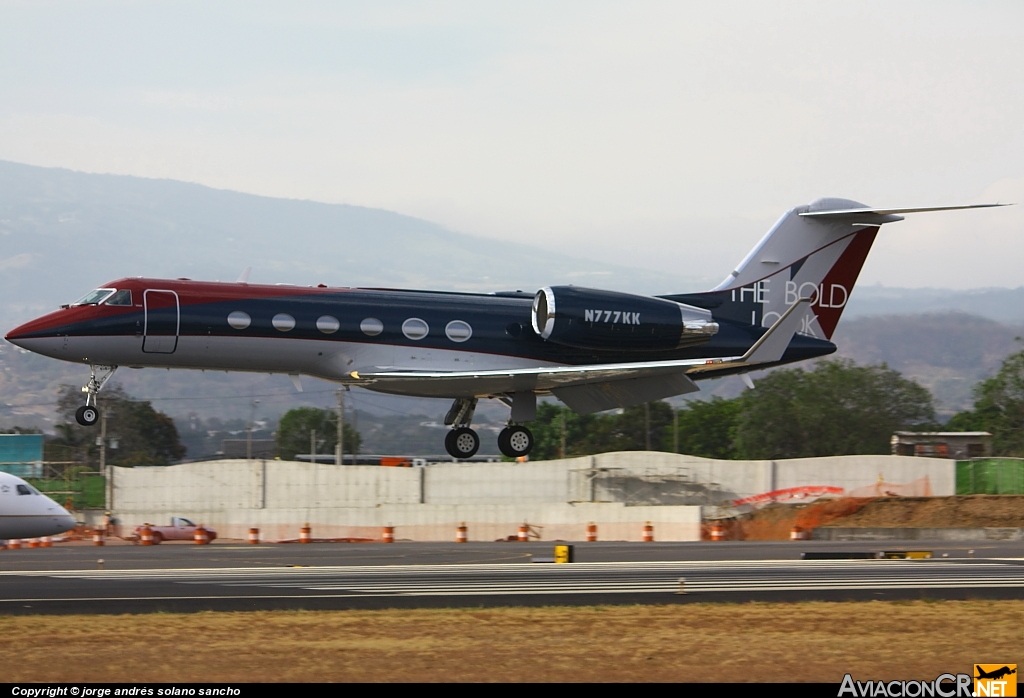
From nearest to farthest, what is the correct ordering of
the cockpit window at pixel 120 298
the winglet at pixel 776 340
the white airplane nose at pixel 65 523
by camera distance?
the winglet at pixel 776 340
the cockpit window at pixel 120 298
the white airplane nose at pixel 65 523

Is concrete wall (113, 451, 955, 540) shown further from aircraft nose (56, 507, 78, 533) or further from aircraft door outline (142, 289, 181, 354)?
aircraft door outline (142, 289, 181, 354)

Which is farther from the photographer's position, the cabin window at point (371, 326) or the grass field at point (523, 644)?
the cabin window at point (371, 326)

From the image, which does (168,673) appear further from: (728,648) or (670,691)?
(728,648)

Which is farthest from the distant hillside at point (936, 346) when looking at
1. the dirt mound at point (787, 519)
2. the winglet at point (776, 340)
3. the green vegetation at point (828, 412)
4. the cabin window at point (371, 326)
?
the cabin window at point (371, 326)

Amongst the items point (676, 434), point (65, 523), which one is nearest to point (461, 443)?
point (65, 523)

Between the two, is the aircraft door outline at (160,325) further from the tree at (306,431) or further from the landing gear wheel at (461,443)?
the tree at (306,431)

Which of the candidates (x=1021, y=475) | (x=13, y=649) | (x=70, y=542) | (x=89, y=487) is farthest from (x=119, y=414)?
(x=13, y=649)

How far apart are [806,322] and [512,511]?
20.5m

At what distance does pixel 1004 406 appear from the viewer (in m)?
75.4

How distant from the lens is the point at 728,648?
14516mm

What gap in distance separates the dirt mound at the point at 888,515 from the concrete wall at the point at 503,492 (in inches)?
84.3

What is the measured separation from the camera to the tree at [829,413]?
7419cm

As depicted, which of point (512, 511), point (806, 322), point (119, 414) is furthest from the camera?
point (119, 414)

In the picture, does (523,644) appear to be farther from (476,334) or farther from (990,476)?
(990,476)
